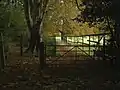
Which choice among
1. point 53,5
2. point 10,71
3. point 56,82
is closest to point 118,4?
point 56,82

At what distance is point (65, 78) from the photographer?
32.4 ft

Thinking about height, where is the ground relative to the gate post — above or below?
below

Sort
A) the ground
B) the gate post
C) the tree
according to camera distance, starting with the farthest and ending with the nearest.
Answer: the tree, the gate post, the ground

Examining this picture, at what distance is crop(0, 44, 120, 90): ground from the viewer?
28.3 ft

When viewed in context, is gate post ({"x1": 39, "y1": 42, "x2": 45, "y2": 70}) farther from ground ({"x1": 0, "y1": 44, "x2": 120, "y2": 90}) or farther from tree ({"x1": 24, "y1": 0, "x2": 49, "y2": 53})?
tree ({"x1": 24, "y1": 0, "x2": 49, "y2": 53})

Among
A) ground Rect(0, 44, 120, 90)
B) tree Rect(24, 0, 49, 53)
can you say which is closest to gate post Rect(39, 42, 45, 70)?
ground Rect(0, 44, 120, 90)

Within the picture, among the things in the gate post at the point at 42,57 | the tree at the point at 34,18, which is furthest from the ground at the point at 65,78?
the tree at the point at 34,18

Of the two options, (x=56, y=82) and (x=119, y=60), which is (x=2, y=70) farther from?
(x=119, y=60)

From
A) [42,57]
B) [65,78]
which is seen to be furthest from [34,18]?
[65,78]

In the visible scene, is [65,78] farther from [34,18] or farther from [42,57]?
[34,18]

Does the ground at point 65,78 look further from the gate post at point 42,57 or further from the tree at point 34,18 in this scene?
the tree at point 34,18

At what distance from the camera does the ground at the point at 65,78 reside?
28.3ft

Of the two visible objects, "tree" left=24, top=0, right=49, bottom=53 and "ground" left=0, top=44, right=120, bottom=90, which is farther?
Result: "tree" left=24, top=0, right=49, bottom=53

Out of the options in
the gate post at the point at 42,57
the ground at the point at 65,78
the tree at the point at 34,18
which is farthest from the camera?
the tree at the point at 34,18
